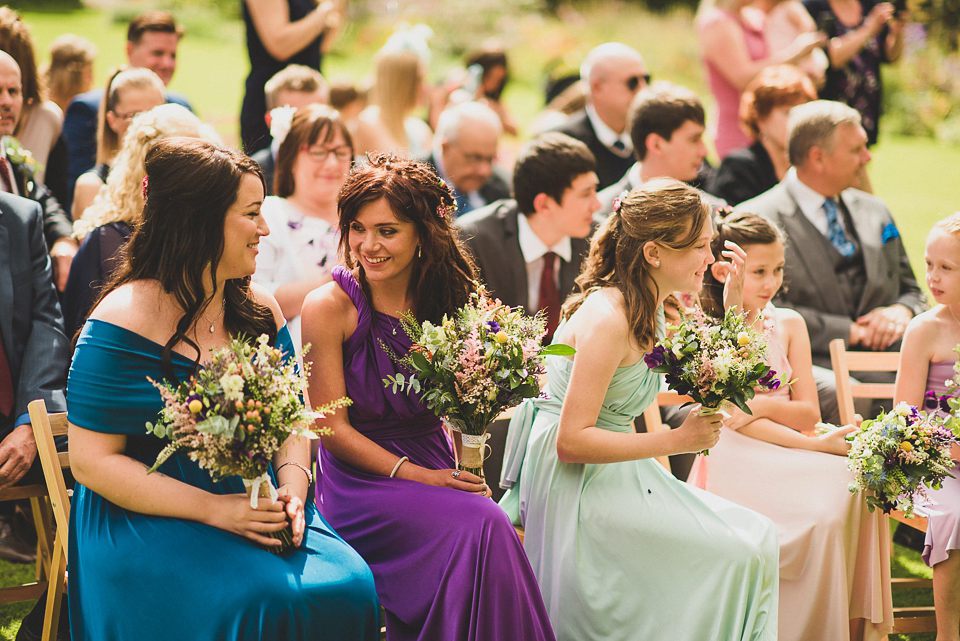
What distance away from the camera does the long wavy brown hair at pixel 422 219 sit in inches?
139

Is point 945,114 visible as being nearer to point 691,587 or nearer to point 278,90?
point 278,90

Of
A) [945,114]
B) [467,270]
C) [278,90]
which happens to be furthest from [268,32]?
[945,114]

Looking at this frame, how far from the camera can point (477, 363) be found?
322 cm

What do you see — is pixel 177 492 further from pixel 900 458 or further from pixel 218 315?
pixel 900 458

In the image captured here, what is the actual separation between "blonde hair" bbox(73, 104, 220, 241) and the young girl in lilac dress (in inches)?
135

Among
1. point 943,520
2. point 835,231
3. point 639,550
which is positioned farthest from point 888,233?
point 639,550

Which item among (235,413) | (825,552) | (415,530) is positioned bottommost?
(825,552)

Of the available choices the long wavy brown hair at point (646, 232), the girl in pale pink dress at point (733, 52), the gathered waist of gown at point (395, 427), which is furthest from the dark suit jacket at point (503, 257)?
the girl in pale pink dress at point (733, 52)

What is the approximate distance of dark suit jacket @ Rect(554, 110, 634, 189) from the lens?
24.7 ft

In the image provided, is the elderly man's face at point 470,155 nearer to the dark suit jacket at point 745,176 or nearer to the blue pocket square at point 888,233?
the dark suit jacket at point 745,176

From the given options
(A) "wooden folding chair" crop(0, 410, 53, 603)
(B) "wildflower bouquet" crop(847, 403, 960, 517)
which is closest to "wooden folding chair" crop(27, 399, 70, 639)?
(A) "wooden folding chair" crop(0, 410, 53, 603)

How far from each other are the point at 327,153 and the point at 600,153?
3.12 meters

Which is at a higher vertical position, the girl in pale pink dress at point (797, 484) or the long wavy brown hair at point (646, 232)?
the long wavy brown hair at point (646, 232)

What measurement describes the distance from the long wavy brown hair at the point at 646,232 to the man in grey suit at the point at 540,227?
1.51 meters
